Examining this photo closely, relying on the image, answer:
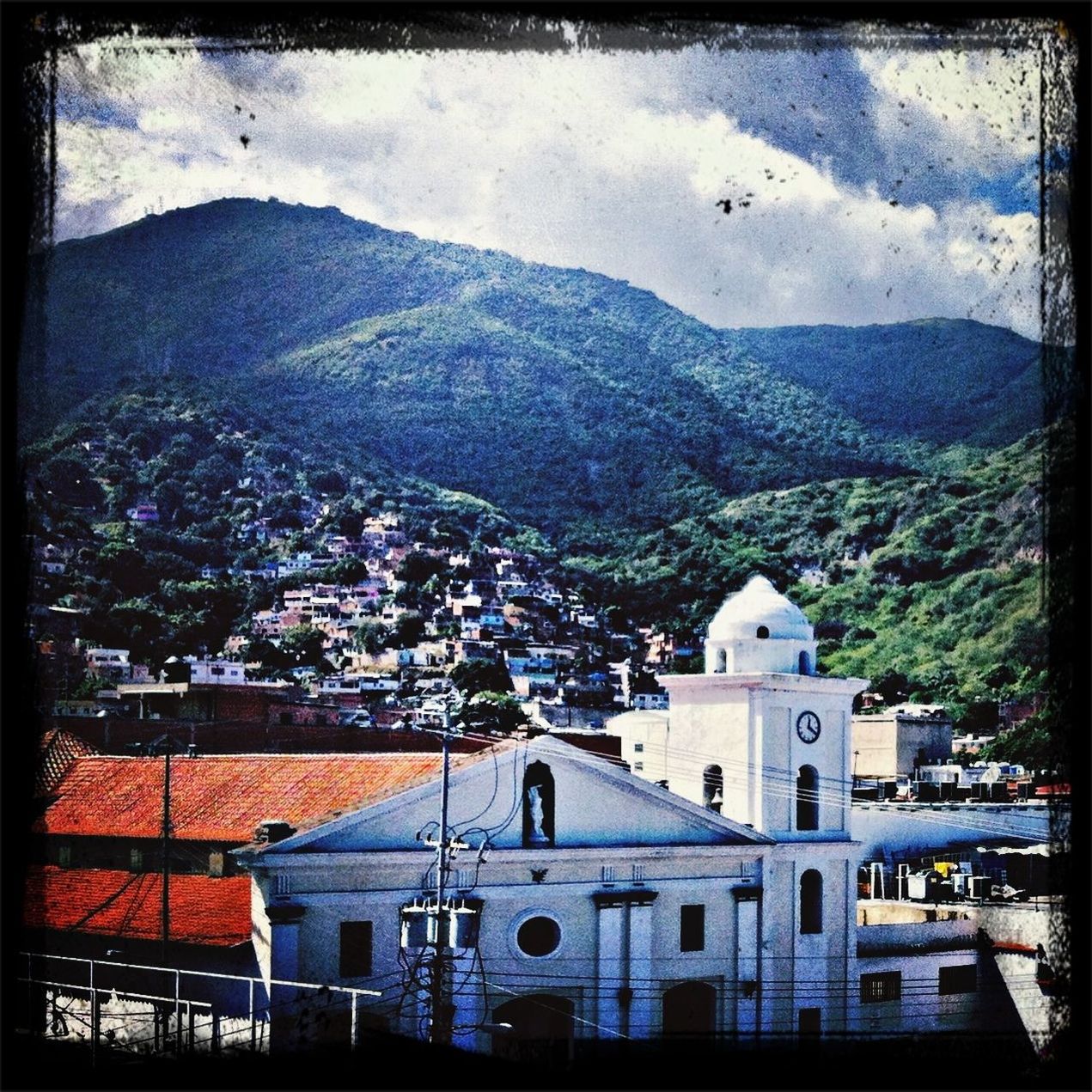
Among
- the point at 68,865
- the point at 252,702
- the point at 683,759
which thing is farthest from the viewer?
the point at 252,702

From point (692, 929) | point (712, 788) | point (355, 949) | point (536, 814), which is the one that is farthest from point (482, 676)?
point (355, 949)

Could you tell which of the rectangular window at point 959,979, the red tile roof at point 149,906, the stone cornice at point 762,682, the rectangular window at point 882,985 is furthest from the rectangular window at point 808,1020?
the red tile roof at point 149,906

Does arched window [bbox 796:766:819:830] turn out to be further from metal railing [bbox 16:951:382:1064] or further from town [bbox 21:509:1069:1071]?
metal railing [bbox 16:951:382:1064]

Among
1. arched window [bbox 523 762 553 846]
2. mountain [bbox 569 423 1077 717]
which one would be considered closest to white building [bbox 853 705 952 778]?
mountain [bbox 569 423 1077 717]

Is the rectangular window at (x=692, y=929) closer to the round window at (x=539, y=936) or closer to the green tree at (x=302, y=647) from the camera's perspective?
the round window at (x=539, y=936)

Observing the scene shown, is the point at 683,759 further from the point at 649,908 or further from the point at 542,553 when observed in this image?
the point at 542,553

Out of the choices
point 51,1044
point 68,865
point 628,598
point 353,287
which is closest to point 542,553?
point 628,598

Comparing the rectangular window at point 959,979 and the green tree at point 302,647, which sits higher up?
the green tree at point 302,647
